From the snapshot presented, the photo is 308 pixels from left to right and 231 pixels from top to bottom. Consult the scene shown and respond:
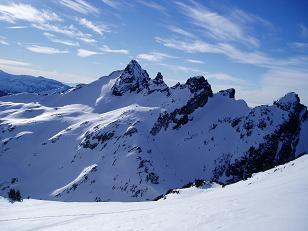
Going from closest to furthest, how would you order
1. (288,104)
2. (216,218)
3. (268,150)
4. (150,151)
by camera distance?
1. (216,218)
2. (150,151)
3. (268,150)
4. (288,104)

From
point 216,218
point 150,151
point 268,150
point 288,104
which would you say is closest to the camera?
point 216,218

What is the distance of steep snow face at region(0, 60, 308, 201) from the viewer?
142250mm

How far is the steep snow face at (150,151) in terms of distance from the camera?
5600 inches

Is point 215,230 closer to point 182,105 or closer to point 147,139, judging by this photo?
point 147,139

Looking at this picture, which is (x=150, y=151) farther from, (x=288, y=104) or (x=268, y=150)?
(x=288, y=104)

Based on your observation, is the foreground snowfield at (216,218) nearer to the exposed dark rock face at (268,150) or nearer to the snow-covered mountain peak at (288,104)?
the exposed dark rock face at (268,150)

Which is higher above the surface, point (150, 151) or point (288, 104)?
point (288, 104)

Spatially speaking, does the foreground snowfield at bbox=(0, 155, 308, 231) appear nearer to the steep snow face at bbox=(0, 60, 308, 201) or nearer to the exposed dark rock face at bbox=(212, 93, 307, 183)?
the steep snow face at bbox=(0, 60, 308, 201)

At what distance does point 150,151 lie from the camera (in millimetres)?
159500

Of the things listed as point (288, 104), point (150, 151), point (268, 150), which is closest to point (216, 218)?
point (150, 151)

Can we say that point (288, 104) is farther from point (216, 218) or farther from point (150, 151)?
point (216, 218)

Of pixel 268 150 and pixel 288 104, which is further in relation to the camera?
pixel 288 104

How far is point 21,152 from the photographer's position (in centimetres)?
18962

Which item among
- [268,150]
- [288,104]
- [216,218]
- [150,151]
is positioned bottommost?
[150,151]
